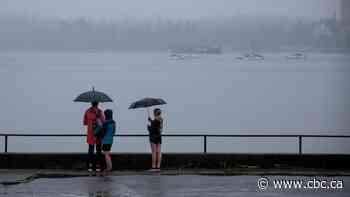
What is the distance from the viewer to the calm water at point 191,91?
2300cm

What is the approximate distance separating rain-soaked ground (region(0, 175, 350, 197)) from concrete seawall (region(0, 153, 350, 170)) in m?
1.76

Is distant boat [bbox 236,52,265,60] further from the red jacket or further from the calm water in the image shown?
the red jacket

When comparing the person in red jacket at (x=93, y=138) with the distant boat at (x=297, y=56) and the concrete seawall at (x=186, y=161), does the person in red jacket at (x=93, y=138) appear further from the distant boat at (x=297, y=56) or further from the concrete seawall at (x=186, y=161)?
the distant boat at (x=297, y=56)

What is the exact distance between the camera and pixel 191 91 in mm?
23219

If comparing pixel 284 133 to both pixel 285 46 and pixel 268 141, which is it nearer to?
pixel 268 141

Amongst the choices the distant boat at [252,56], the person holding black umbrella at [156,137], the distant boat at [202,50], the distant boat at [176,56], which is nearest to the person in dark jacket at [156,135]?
the person holding black umbrella at [156,137]

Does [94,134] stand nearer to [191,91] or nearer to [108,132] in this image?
[108,132]

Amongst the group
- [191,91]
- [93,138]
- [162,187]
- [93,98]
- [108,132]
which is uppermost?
[191,91]

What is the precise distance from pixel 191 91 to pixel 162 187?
7.83 meters

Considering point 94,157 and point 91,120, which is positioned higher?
point 91,120

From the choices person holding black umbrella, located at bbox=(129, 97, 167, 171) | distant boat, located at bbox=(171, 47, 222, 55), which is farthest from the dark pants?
distant boat, located at bbox=(171, 47, 222, 55)

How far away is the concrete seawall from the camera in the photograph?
1930 cm

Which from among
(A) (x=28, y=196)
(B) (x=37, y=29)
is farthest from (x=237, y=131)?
(A) (x=28, y=196)

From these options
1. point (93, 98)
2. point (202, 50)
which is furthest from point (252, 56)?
point (93, 98)
